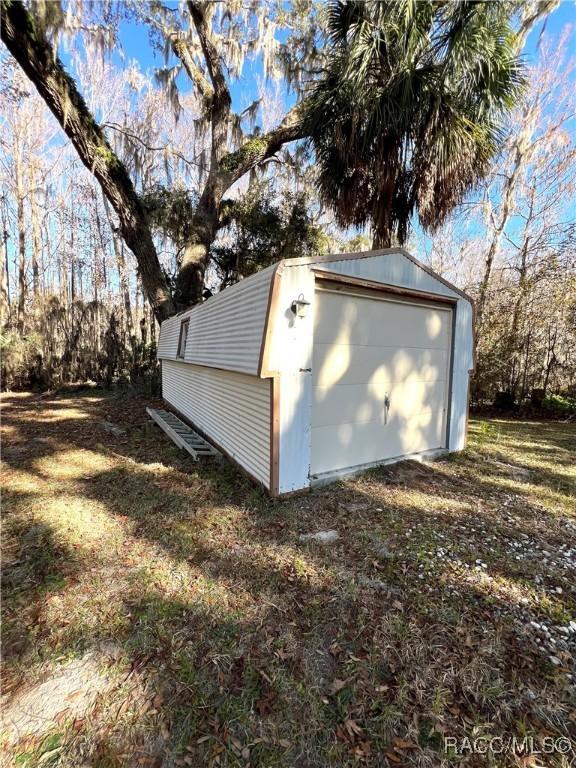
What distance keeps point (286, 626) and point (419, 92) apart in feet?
23.3

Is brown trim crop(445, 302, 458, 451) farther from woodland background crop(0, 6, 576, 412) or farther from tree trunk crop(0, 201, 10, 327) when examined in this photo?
tree trunk crop(0, 201, 10, 327)

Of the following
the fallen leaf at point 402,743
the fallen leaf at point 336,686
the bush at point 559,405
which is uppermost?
the bush at point 559,405

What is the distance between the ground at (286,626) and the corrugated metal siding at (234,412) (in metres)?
0.48

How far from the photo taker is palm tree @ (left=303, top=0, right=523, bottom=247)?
5.20 meters

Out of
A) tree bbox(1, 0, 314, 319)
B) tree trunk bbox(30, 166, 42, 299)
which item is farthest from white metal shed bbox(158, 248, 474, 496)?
tree trunk bbox(30, 166, 42, 299)

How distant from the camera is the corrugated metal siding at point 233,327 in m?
3.59

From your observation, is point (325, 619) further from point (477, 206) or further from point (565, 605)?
point (477, 206)

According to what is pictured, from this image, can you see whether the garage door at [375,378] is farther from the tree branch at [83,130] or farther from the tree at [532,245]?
the tree branch at [83,130]

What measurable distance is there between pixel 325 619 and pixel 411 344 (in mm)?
3736

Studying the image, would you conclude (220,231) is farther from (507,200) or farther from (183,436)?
(507,200)

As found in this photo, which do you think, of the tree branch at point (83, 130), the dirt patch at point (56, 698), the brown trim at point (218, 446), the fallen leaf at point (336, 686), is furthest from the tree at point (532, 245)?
the dirt patch at point (56, 698)

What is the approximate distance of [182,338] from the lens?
23.2ft

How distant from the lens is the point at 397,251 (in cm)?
435

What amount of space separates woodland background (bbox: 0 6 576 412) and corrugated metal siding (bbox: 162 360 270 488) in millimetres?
5021
